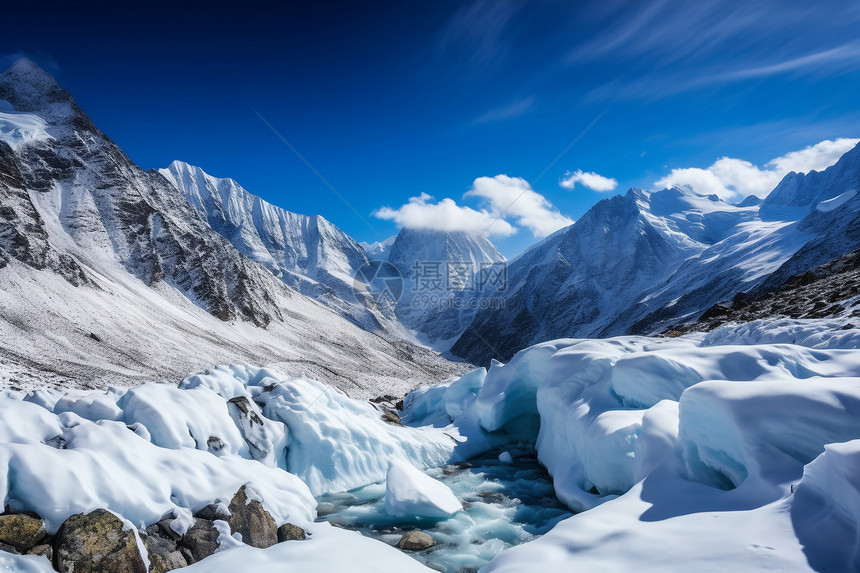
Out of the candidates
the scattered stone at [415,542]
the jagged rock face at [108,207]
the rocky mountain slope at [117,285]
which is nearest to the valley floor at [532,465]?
the scattered stone at [415,542]

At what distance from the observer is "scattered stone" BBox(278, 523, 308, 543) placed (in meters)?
9.14

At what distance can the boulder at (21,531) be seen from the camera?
6.16m

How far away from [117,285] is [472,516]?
67.4m

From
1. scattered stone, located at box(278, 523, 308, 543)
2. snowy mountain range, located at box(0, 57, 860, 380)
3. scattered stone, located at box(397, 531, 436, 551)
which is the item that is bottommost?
scattered stone, located at box(397, 531, 436, 551)

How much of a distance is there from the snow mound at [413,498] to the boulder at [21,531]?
790 cm

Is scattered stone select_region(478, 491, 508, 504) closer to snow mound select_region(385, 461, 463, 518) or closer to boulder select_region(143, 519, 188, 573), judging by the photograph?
snow mound select_region(385, 461, 463, 518)

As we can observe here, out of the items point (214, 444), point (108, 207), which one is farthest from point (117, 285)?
point (214, 444)

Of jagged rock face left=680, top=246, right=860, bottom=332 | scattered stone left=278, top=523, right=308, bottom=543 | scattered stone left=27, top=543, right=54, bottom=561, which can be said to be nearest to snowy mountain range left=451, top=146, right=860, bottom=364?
jagged rock face left=680, top=246, right=860, bottom=332

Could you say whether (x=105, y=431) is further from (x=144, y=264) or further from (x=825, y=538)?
(x=144, y=264)

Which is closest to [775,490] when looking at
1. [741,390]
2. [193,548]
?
[741,390]

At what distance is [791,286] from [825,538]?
45898mm

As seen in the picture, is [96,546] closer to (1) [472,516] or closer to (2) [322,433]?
(2) [322,433]

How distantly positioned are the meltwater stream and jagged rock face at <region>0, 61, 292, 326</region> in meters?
67.1

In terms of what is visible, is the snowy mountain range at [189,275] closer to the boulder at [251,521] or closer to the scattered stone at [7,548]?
the boulder at [251,521]
